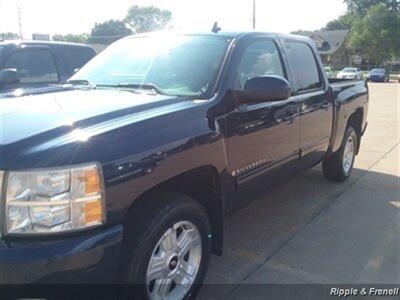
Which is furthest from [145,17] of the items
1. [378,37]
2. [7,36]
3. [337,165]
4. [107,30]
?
[337,165]

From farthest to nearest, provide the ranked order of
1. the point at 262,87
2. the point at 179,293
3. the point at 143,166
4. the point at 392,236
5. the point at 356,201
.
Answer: the point at 356,201
the point at 392,236
the point at 262,87
the point at 179,293
the point at 143,166

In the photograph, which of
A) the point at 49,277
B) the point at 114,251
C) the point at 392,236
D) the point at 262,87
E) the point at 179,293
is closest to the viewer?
the point at 49,277

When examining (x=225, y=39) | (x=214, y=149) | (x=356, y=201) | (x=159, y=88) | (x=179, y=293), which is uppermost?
(x=225, y=39)

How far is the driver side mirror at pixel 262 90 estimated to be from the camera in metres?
3.41

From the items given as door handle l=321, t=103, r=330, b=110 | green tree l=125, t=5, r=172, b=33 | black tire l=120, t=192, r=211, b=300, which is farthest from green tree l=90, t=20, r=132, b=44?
black tire l=120, t=192, r=211, b=300

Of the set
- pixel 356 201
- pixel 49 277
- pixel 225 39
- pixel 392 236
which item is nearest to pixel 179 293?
pixel 49 277

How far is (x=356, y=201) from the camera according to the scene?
555 cm

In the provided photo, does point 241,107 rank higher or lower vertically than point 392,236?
higher

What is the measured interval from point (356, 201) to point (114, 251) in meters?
3.81

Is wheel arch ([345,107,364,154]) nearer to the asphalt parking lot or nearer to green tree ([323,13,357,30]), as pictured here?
the asphalt parking lot

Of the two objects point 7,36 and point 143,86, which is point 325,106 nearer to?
point 143,86

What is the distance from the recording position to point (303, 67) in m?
4.94

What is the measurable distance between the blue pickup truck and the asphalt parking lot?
52cm

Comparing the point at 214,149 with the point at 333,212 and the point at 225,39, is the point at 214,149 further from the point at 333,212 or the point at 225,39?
the point at 333,212
